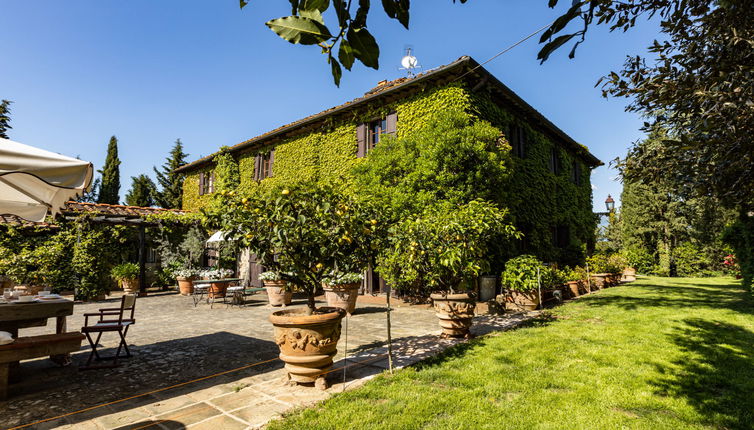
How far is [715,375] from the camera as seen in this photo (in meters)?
4.02

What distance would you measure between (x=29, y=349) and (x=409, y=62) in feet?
41.7

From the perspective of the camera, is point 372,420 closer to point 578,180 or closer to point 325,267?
point 325,267

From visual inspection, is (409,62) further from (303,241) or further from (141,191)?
(141,191)

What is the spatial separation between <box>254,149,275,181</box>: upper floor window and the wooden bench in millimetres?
12140

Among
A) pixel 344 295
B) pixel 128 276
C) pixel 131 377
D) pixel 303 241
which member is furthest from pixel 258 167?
pixel 303 241

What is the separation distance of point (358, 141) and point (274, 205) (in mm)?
8781

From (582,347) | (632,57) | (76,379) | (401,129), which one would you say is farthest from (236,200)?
(401,129)

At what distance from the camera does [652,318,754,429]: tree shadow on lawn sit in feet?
10.3

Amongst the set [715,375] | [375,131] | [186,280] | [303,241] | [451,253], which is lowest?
[715,375]

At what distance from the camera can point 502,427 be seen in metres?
2.86

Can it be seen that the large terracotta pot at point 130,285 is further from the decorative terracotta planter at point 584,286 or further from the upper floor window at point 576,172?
the upper floor window at point 576,172

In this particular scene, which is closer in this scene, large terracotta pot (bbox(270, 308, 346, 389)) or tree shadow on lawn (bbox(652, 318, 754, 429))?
tree shadow on lawn (bbox(652, 318, 754, 429))

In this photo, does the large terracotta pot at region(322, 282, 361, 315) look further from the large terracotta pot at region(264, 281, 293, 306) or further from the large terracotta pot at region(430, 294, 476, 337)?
the large terracotta pot at region(430, 294, 476, 337)

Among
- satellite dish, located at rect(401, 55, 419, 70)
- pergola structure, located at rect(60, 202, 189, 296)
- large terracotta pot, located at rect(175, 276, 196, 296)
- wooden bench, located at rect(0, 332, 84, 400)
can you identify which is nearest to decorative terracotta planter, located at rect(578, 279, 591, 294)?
satellite dish, located at rect(401, 55, 419, 70)
